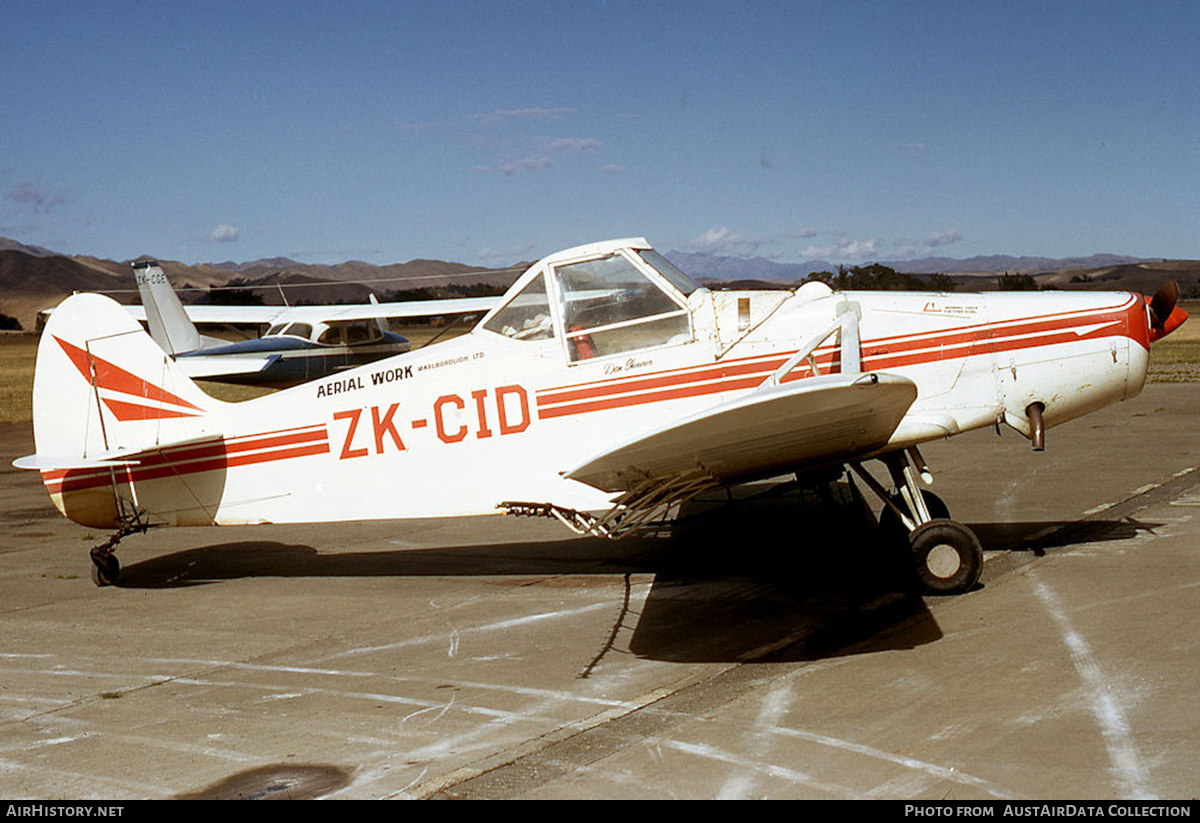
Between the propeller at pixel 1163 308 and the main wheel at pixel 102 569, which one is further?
the main wheel at pixel 102 569

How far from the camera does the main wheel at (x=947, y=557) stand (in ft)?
22.4

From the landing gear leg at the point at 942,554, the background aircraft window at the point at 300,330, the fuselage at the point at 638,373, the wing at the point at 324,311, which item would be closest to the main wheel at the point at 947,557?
the landing gear leg at the point at 942,554

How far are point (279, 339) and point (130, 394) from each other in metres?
16.0

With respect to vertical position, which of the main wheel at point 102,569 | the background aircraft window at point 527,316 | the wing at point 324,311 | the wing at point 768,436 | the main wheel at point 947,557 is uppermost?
the wing at point 324,311

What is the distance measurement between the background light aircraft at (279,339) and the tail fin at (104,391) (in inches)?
494

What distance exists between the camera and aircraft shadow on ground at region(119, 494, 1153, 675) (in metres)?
6.27

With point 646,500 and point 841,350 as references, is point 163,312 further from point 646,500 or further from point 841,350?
point 841,350

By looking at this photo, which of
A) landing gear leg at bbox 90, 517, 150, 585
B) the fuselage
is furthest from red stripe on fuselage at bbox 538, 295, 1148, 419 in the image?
landing gear leg at bbox 90, 517, 150, 585

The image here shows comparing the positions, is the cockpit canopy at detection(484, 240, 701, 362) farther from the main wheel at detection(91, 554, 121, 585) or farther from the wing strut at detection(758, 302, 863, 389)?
the main wheel at detection(91, 554, 121, 585)

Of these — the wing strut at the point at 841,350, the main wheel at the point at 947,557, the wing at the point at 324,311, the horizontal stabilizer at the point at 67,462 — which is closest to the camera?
the wing strut at the point at 841,350

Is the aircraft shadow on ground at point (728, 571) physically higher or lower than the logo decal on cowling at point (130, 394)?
lower

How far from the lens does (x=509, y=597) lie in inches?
301

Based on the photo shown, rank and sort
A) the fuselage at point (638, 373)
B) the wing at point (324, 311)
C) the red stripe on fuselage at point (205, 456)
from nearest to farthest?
the fuselage at point (638, 373), the red stripe on fuselage at point (205, 456), the wing at point (324, 311)

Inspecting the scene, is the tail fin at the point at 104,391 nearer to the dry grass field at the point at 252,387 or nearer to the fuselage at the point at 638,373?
the fuselage at the point at 638,373
